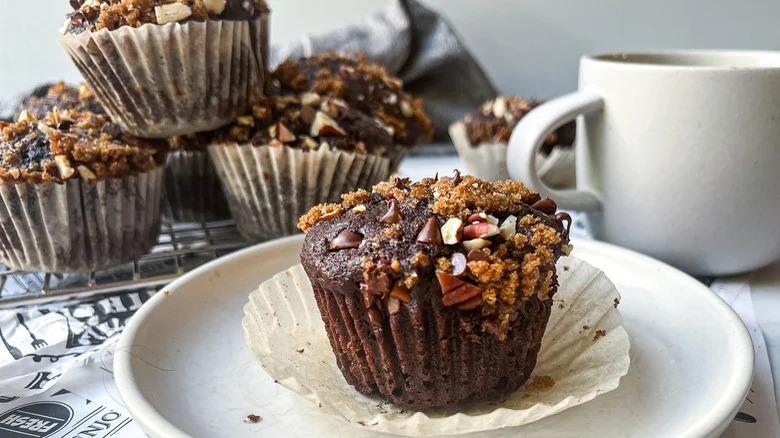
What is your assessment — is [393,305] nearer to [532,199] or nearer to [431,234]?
[431,234]

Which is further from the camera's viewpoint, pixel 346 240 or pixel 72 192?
pixel 72 192

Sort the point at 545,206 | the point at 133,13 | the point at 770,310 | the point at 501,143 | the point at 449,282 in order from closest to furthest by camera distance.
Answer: the point at 449,282 < the point at 545,206 < the point at 770,310 < the point at 133,13 < the point at 501,143

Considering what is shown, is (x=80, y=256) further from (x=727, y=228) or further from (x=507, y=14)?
(x=507, y=14)

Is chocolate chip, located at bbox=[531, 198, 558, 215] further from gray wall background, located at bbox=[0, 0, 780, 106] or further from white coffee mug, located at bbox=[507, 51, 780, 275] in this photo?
gray wall background, located at bbox=[0, 0, 780, 106]

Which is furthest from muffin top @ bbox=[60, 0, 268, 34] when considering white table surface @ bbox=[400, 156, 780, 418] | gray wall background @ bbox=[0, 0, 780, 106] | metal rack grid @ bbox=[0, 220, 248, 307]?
gray wall background @ bbox=[0, 0, 780, 106]

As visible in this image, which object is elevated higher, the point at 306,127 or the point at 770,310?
the point at 306,127

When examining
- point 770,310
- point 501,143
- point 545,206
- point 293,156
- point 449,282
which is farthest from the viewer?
point 501,143

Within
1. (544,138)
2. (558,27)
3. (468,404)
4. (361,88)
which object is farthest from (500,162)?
(558,27)

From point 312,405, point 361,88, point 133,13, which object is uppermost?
point 133,13
